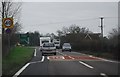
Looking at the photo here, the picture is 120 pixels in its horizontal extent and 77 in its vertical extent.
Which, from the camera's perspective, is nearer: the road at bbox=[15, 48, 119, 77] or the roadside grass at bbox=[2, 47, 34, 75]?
the road at bbox=[15, 48, 119, 77]

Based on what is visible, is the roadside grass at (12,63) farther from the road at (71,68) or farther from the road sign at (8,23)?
the road sign at (8,23)

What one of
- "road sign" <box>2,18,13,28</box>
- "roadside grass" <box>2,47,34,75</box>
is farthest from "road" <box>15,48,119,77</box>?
"road sign" <box>2,18,13,28</box>

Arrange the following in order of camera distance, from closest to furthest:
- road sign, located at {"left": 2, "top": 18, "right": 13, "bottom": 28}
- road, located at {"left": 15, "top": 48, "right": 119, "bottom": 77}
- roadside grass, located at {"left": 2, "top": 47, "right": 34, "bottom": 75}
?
road, located at {"left": 15, "top": 48, "right": 119, "bottom": 77} → roadside grass, located at {"left": 2, "top": 47, "right": 34, "bottom": 75} → road sign, located at {"left": 2, "top": 18, "right": 13, "bottom": 28}

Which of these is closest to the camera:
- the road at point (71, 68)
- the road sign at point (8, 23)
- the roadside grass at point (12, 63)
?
the road at point (71, 68)

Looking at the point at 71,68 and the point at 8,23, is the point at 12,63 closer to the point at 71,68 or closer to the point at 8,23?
the point at 8,23

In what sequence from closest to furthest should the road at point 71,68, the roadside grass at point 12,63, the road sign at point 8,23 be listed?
the road at point 71,68, the roadside grass at point 12,63, the road sign at point 8,23

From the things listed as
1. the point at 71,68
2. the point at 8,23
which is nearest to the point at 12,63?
the point at 8,23

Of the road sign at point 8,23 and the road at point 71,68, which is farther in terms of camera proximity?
the road sign at point 8,23

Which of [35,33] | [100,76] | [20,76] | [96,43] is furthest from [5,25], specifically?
[35,33]

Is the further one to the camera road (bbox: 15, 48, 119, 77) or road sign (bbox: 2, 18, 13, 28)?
road sign (bbox: 2, 18, 13, 28)

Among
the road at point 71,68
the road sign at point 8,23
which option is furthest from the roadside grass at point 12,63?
the road sign at point 8,23

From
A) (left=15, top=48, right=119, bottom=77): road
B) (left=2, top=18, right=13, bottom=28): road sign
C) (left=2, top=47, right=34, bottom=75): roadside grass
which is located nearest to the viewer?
(left=15, top=48, right=119, bottom=77): road

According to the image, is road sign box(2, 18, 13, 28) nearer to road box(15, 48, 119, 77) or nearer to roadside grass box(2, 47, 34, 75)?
roadside grass box(2, 47, 34, 75)

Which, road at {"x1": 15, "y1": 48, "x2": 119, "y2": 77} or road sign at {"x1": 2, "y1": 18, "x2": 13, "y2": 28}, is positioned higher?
road sign at {"x1": 2, "y1": 18, "x2": 13, "y2": 28}
